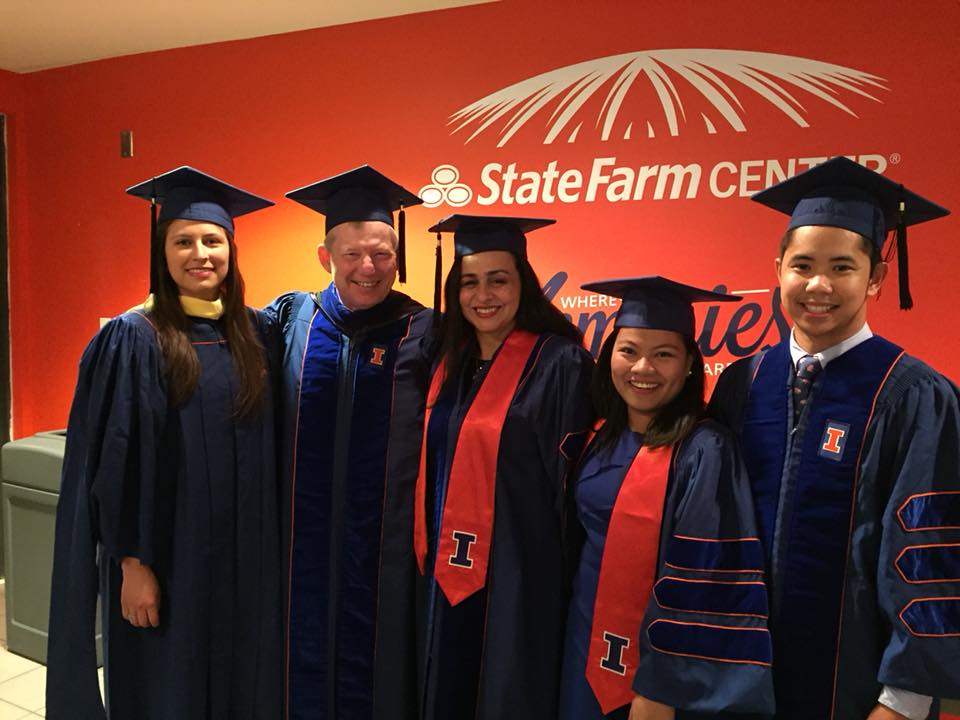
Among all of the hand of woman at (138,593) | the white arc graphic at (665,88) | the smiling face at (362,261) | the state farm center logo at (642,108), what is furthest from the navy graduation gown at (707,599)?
the white arc graphic at (665,88)

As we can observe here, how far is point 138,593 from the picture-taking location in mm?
1972

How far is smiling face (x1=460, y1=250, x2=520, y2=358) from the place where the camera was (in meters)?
2.02

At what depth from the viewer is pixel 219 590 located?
2088mm

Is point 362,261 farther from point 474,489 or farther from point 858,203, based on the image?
point 858,203

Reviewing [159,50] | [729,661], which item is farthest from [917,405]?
[159,50]

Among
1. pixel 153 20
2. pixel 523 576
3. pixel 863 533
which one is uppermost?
pixel 153 20

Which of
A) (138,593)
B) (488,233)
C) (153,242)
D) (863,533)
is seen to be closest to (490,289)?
(488,233)

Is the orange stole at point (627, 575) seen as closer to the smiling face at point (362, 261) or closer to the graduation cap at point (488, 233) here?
the graduation cap at point (488, 233)

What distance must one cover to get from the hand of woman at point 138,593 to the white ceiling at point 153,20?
257 cm

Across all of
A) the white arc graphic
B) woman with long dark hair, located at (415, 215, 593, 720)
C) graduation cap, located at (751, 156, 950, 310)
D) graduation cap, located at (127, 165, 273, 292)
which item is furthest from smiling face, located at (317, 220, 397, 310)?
the white arc graphic

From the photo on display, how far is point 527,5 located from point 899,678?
2894 mm

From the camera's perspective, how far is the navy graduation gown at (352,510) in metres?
2.11

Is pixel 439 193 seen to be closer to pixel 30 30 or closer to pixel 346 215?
pixel 346 215

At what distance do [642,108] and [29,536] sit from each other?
337 centimetres
